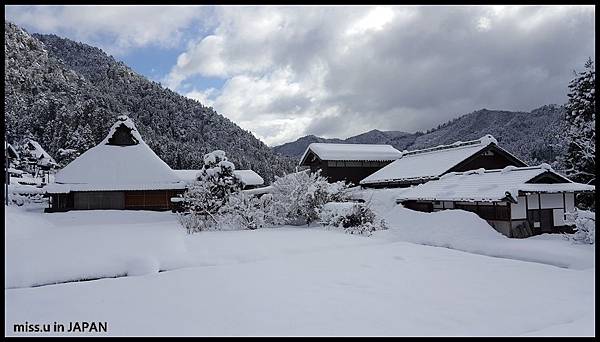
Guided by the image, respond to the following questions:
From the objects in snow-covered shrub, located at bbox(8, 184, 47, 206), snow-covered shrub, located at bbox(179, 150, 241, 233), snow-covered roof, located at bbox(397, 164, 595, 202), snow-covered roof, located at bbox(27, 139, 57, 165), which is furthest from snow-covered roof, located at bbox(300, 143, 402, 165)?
snow-covered roof, located at bbox(27, 139, 57, 165)

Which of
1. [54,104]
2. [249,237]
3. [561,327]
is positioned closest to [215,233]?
[249,237]

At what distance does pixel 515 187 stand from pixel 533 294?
885 cm

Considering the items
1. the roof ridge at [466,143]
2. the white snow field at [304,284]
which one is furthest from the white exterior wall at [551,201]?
the roof ridge at [466,143]

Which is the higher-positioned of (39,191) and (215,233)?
(39,191)

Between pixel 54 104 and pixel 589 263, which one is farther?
pixel 54 104

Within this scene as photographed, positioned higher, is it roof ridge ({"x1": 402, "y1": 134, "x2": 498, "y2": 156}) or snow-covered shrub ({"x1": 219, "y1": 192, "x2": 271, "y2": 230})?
roof ridge ({"x1": 402, "y1": 134, "x2": 498, "y2": 156})

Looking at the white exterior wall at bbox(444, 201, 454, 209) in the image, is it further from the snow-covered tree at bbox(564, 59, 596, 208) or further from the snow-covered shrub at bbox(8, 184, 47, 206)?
the snow-covered shrub at bbox(8, 184, 47, 206)

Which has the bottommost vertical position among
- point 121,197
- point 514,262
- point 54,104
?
point 514,262

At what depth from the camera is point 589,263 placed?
11.5 meters

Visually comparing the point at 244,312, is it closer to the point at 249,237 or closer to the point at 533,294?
the point at 533,294

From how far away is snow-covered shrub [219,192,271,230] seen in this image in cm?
2008

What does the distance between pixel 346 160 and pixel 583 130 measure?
14.9 m

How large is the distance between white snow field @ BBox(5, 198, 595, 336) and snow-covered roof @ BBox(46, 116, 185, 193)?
1091 centimetres

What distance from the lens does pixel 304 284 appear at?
29.9ft
